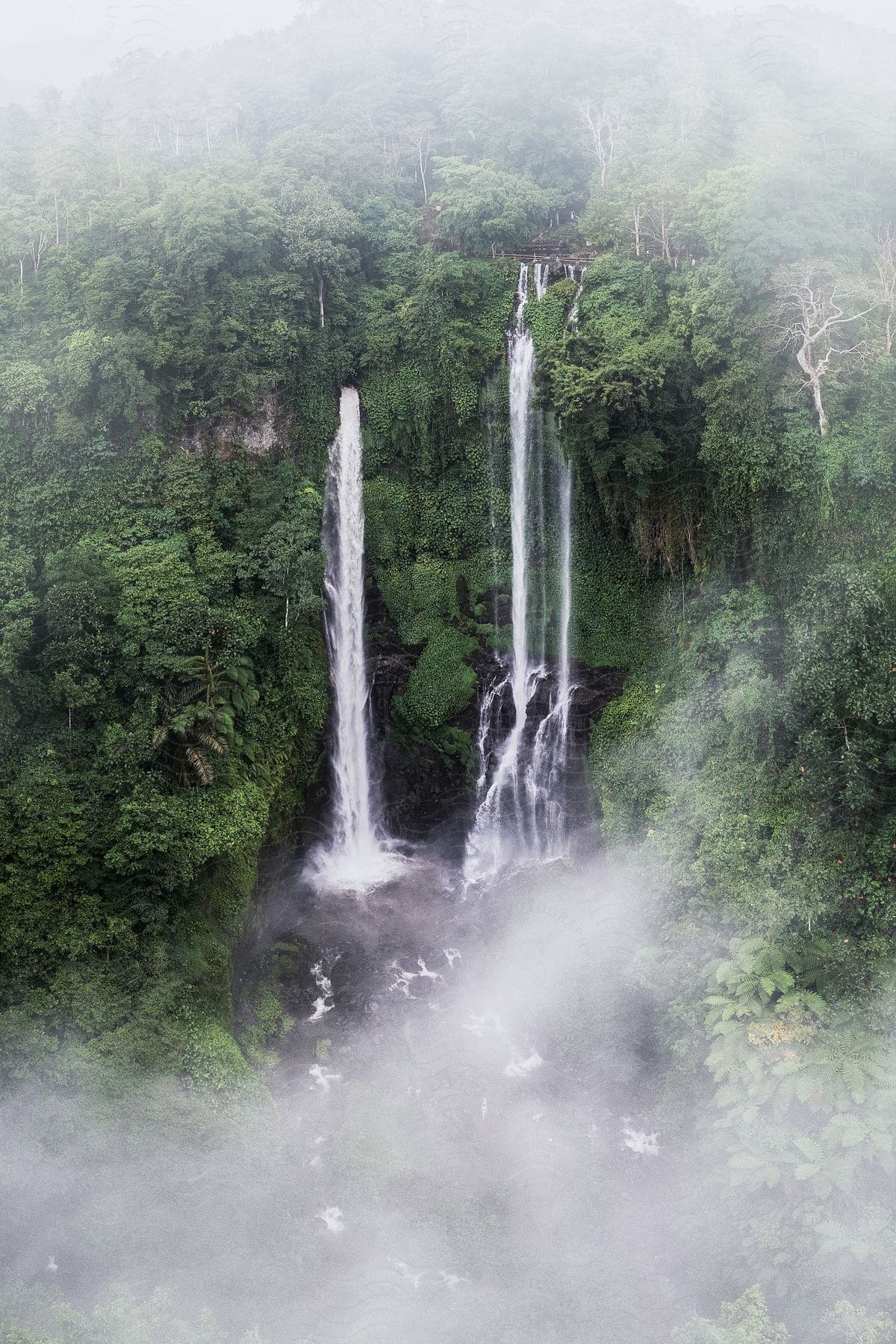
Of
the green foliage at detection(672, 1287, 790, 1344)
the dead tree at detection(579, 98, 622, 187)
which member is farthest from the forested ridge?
the dead tree at detection(579, 98, 622, 187)

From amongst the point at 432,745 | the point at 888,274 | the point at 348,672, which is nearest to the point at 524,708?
the point at 432,745

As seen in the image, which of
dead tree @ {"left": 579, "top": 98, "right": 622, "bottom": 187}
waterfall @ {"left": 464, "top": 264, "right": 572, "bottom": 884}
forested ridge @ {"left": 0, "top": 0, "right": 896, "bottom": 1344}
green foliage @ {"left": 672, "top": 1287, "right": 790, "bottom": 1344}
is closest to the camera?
green foliage @ {"left": 672, "top": 1287, "right": 790, "bottom": 1344}

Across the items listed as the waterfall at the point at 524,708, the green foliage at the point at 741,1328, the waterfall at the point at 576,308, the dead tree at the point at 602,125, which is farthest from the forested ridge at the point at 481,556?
the waterfall at the point at 524,708

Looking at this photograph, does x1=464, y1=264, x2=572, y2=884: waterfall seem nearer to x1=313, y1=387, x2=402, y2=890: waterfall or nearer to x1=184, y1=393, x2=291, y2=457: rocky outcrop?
x1=313, y1=387, x2=402, y2=890: waterfall

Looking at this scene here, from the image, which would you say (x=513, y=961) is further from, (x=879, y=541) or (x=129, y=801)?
(x=879, y=541)

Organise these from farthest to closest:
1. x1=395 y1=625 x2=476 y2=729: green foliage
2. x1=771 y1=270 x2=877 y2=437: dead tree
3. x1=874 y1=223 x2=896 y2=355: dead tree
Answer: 1. x1=395 y1=625 x2=476 y2=729: green foliage
2. x1=874 y1=223 x2=896 y2=355: dead tree
3. x1=771 y1=270 x2=877 y2=437: dead tree

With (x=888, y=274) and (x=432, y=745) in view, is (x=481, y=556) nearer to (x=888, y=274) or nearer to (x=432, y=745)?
(x=432, y=745)
